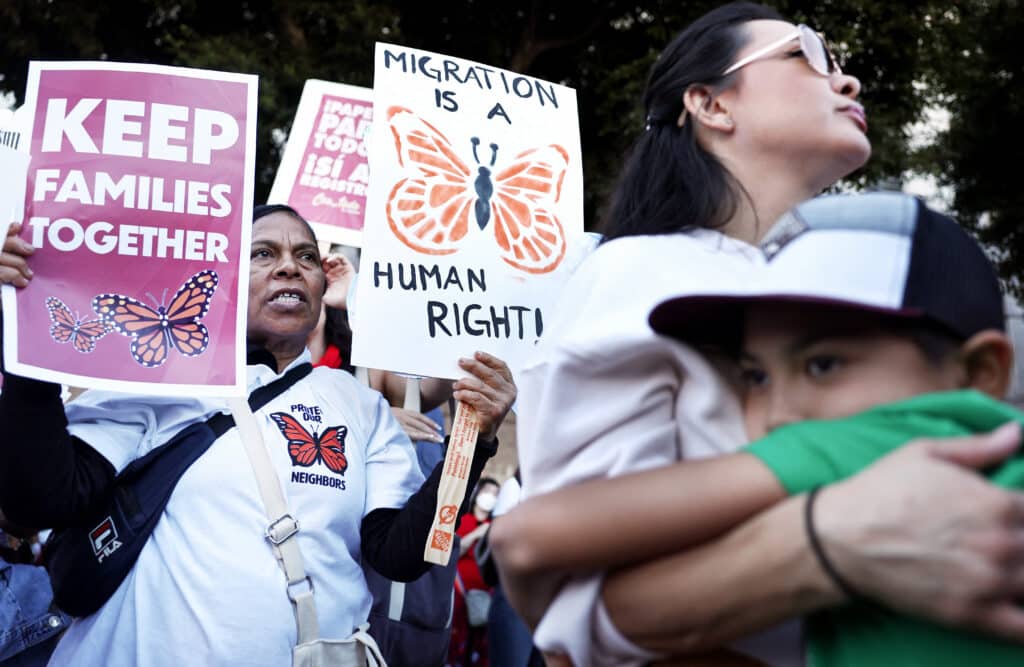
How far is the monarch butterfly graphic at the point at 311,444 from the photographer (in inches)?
113

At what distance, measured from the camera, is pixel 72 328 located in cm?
267

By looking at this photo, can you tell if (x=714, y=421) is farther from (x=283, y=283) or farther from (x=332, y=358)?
(x=332, y=358)

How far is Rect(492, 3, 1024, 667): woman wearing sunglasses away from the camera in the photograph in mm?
1129

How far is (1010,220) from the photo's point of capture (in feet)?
52.8

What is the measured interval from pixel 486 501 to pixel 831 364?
7.21 meters

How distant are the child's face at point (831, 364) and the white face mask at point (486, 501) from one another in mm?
7045

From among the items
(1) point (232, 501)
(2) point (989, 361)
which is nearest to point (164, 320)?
(1) point (232, 501)

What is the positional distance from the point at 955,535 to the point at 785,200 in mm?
802

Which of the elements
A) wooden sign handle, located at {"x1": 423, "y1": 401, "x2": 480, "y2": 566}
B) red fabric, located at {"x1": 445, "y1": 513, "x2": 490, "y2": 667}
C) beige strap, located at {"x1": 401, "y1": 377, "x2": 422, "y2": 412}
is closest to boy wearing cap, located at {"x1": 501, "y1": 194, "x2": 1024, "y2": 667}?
wooden sign handle, located at {"x1": 423, "y1": 401, "x2": 480, "y2": 566}

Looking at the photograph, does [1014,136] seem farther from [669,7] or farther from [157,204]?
[157,204]

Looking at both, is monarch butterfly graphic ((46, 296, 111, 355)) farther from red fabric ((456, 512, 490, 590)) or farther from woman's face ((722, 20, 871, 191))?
red fabric ((456, 512, 490, 590))

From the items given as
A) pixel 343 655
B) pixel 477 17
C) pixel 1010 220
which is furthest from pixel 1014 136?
pixel 343 655

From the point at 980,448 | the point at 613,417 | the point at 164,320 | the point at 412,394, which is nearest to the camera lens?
the point at 980,448

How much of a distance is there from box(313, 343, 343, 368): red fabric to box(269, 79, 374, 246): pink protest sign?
0.52 meters
